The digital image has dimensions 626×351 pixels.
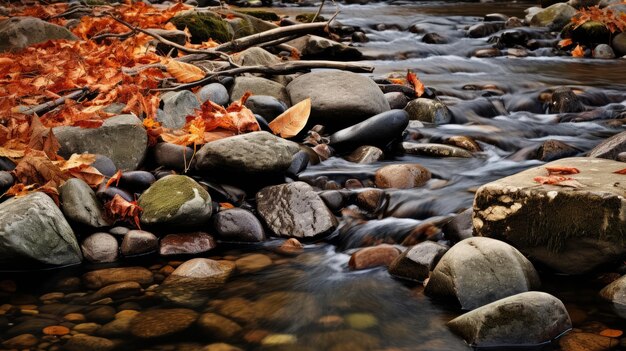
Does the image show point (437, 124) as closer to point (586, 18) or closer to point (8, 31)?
point (8, 31)

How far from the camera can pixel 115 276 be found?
3.22 m

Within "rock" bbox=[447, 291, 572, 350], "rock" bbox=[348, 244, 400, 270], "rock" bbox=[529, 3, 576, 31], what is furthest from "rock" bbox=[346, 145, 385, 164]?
"rock" bbox=[529, 3, 576, 31]

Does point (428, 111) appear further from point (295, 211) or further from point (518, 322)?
point (518, 322)

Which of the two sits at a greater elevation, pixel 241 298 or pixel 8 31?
pixel 8 31

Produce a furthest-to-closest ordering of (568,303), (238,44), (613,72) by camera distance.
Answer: (613,72) < (238,44) < (568,303)

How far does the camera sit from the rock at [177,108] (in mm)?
4582

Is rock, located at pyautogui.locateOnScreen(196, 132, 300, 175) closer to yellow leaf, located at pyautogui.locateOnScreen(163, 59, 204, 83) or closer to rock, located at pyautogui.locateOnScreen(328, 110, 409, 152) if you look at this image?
rock, located at pyautogui.locateOnScreen(328, 110, 409, 152)

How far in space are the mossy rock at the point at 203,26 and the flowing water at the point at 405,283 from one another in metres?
2.34

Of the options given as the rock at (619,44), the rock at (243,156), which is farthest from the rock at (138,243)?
the rock at (619,44)

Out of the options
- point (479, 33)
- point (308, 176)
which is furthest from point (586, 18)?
point (308, 176)

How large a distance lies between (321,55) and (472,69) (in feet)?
8.07

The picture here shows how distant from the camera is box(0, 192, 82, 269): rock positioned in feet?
10.2

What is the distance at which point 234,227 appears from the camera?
371cm

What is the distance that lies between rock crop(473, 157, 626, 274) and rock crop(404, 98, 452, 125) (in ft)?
9.11
